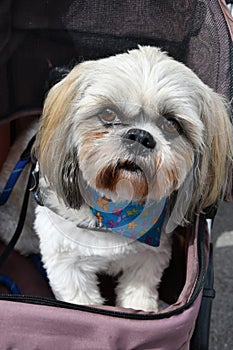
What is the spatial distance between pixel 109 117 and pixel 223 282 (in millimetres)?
1225

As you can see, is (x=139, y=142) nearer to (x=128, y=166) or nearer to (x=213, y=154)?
(x=128, y=166)

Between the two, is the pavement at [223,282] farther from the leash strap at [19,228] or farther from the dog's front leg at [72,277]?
the leash strap at [19,228]

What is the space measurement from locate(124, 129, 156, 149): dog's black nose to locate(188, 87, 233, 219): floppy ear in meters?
0.20

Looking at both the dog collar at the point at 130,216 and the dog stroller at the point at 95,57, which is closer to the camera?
the dog stroller at the point at 95,57

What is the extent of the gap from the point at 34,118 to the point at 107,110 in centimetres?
86

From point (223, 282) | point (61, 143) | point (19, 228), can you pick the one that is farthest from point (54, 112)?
point (223, 282)

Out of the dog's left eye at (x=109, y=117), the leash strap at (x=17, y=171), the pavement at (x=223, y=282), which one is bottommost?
the pavement at (x=223, y=282)

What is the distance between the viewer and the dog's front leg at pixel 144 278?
185 cm

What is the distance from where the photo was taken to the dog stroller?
1379 mm

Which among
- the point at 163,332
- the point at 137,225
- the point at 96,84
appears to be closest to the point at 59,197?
the point at 137,225

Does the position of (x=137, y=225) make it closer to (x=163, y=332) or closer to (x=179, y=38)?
(x=163, y=332)

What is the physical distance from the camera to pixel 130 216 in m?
1.68

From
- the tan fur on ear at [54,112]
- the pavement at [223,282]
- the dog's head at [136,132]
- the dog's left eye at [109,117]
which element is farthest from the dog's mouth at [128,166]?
the pavement at [223,282]

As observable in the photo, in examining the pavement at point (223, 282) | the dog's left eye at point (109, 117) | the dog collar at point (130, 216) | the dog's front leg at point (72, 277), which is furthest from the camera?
the pavement at point (223, 282)
